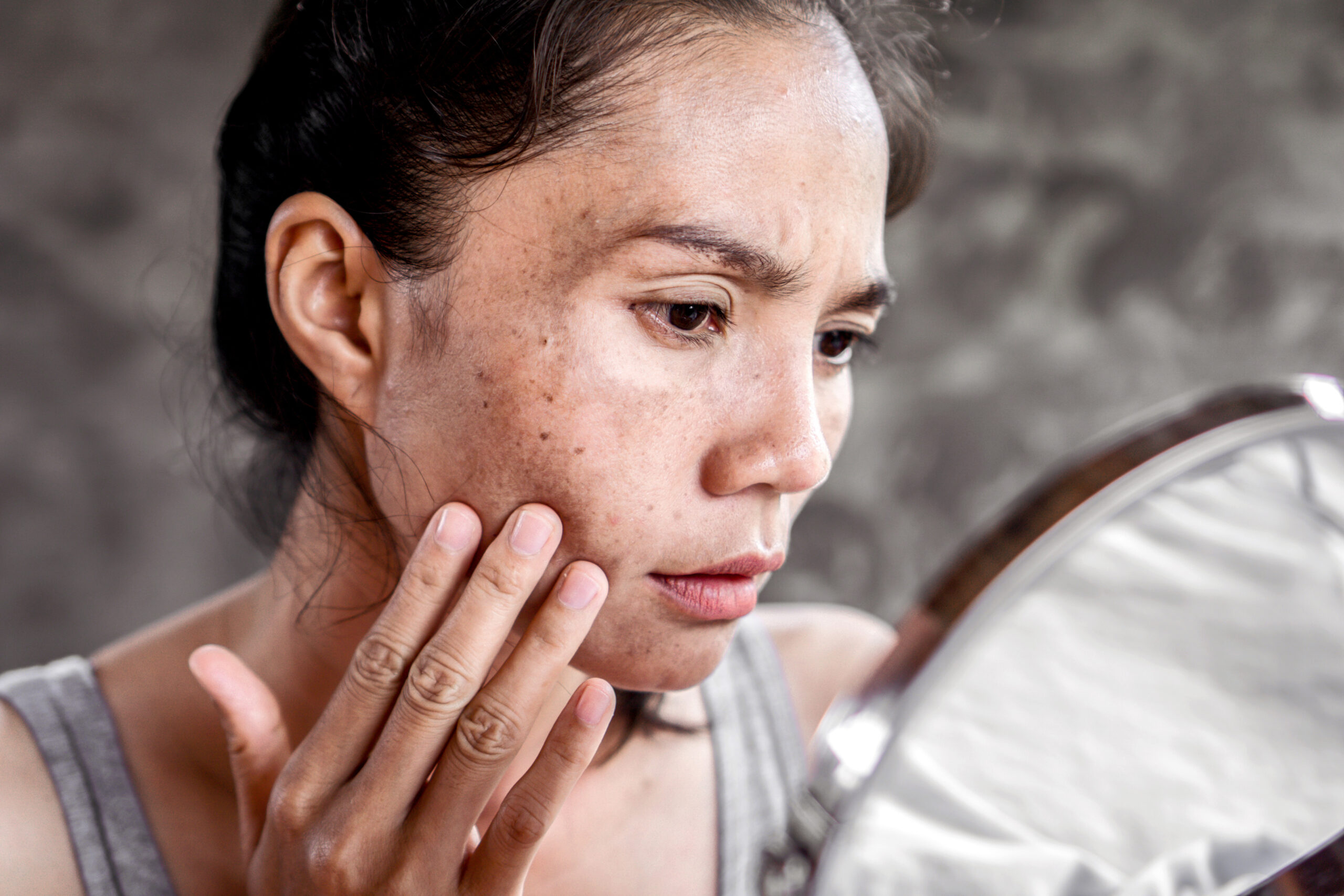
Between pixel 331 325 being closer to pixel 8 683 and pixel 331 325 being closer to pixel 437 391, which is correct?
pixel 437 391

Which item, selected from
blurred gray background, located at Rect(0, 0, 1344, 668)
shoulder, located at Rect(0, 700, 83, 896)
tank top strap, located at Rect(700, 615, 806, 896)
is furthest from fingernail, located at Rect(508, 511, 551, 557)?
blurred gray background, located at Rect(0, 0, 1344, 668)

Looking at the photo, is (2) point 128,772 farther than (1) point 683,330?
Yes

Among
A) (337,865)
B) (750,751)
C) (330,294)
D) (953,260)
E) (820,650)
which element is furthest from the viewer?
(953,260)

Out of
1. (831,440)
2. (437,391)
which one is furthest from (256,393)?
(831,440)

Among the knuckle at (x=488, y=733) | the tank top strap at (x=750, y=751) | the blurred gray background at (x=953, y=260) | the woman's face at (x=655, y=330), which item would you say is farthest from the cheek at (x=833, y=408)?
the blurred gray background at (x=953, y=260)

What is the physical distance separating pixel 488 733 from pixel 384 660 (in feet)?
0.31

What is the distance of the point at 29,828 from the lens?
807mm

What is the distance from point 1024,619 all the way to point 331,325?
1.89 ft

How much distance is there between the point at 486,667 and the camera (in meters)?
0.69

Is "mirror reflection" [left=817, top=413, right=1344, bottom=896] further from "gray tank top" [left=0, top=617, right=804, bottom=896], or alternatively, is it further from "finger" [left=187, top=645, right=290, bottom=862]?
"finger" [left=187, top=645, right=290, bottom=862]

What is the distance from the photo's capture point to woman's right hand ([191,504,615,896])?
2.22ft

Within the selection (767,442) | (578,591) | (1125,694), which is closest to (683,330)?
(767,442)

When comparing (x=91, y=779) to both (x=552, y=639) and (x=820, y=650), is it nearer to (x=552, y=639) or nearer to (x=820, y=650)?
(x=552, y=639)

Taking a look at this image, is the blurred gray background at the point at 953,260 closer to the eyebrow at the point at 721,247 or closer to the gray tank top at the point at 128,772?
the gray tank top at the point at 128,772
